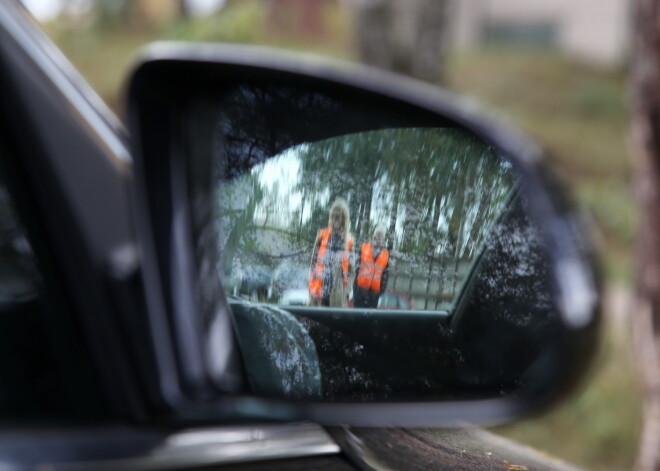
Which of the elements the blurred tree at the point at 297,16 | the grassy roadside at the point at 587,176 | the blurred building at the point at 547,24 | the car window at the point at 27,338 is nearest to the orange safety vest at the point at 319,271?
the grassy roadside at the point at 587,176

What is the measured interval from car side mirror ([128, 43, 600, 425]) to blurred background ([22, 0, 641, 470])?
0.96ft

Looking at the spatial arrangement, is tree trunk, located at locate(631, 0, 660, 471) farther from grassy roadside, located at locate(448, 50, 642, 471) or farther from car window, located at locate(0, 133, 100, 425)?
car window, located at locate(0, 133, 100, 425)

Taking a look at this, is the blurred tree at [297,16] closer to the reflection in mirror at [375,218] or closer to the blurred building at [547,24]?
the blurred building at [547,24]

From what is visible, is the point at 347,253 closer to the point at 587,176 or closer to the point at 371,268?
the point at 371,268

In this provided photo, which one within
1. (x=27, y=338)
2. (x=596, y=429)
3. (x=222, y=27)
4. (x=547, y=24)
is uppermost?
(x=547, y=24)

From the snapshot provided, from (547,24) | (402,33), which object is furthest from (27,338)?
(547,24)

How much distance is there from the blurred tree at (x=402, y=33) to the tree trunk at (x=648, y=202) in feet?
7.37

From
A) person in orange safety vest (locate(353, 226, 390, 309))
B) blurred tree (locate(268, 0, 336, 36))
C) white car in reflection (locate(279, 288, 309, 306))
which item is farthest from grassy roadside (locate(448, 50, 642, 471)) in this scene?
blurred tree (locate(268, 0, 336, 36))

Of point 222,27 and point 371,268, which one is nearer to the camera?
point 371,268

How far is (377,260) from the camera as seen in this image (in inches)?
45.8

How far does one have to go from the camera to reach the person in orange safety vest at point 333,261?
1.19 m

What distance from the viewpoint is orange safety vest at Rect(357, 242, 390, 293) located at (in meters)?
1.15

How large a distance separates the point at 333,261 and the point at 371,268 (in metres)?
Answer: 0.08

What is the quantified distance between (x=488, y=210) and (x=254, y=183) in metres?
0.43
